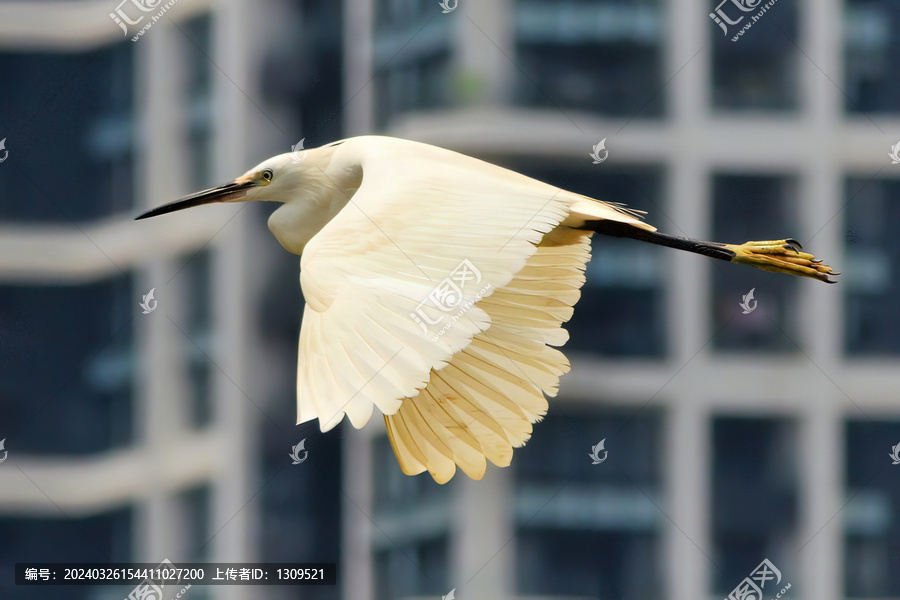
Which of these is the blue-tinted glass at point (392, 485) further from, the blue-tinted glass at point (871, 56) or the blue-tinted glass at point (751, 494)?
the blue-tinted glass at point (871, 56)

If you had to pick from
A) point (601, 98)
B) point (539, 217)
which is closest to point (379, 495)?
point (601, 98)

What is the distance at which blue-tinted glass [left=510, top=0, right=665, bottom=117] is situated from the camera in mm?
6238

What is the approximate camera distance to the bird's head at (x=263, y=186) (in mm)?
3469

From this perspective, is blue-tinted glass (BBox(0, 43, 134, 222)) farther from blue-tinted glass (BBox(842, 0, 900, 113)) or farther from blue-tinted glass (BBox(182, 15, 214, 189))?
blue-tinted glass (BBox(842, 0, 900, 113))

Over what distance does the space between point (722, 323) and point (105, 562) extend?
3280 mm

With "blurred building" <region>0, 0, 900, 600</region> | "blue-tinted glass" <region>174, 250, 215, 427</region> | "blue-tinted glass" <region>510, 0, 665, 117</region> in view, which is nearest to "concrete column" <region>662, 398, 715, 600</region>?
"blurred building" <region>0, 0, 900, 600</region>

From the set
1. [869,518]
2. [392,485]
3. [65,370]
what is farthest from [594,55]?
[65,370]

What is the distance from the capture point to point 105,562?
6152 millimetres

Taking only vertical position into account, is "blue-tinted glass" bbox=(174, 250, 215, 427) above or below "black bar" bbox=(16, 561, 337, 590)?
above

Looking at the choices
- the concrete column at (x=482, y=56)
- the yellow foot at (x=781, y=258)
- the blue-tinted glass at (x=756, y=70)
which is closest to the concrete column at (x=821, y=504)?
the blue-tinted glass at (x=756, y=70)

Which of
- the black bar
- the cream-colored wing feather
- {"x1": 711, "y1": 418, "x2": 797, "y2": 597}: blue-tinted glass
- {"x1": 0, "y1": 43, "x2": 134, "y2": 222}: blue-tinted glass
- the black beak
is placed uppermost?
{"x1": 0, "y1": 43, "x2": 134, "y2": 222}: blue-tinted glass

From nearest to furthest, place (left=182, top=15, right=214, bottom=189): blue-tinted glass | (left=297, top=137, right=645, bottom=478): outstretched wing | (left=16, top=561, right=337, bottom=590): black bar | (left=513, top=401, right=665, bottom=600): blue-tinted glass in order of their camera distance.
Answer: (left=297, top=137, right=645, bottom=478): outstretched wing, (left=16, top=561, right=337, bottom=590): black bar, (left=513, top=401, right=665, bottom=600): blue-tinted glass, (left=182, top=15, right=214, bottom=189): blue-tinted glass

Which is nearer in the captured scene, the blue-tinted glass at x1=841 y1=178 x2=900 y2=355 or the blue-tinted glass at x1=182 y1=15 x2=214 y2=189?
the blue-tinted glass at x1=841 y1=178 x2=900 y2=355

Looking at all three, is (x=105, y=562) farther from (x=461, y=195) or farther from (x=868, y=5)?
(x=868, y=5)
